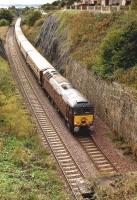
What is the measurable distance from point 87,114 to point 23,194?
40.1 feet

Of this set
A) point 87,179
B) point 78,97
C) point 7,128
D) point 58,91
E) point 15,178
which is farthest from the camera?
point 58,91

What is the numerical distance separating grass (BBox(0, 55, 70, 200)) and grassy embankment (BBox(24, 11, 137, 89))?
6961mm

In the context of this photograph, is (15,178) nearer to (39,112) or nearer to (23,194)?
(23,194)

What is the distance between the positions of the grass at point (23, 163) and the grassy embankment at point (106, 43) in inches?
274

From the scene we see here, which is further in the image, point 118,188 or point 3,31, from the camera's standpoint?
point 3,31

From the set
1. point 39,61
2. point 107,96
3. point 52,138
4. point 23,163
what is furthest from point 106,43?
point 39,61

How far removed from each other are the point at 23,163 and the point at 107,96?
1060cm

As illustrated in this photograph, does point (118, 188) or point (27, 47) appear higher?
point (118, 188)

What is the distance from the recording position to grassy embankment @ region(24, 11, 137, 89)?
3103 centimetres

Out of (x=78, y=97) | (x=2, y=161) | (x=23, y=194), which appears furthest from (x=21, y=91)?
(x=23, y=194)

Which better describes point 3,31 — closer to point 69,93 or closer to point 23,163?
point 69,93

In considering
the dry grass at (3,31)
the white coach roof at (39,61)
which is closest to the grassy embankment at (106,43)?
the white coach roof at (39,61)

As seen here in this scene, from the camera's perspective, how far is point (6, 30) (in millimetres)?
98625

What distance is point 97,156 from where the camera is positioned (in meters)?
26.1
